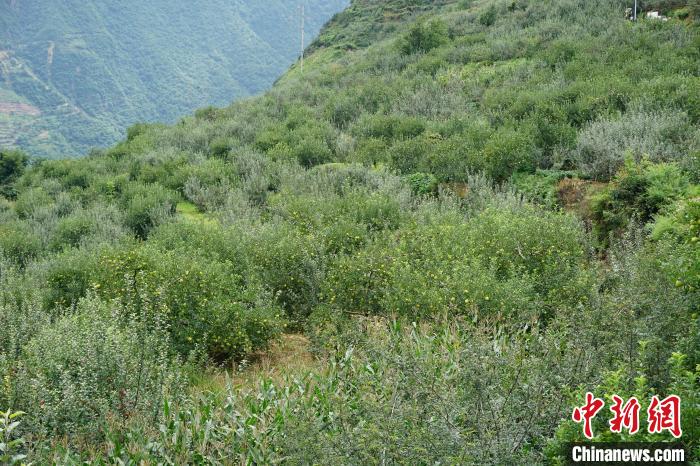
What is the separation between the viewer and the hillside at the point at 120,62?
49.2m

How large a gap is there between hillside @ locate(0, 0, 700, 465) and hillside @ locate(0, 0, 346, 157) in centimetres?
3312

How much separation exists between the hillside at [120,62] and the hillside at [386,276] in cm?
3312

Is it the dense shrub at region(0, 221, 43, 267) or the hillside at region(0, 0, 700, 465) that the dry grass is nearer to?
the hillside at region(0, 0, 700, 465)

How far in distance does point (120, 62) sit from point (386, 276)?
6963 centimetres

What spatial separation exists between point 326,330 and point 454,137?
254 inches

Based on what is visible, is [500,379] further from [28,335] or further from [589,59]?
[589,59]

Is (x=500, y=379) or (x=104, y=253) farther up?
(x=104, y=253)

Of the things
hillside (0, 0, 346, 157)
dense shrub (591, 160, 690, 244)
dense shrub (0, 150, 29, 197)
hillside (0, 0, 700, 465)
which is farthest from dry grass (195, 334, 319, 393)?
hillside (0, 0, 346, 157)

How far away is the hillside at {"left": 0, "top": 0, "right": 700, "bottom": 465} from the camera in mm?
3395

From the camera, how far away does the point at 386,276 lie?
6.24m


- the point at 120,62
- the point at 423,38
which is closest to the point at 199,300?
the point at 423,38

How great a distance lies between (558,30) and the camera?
17469 millimetres

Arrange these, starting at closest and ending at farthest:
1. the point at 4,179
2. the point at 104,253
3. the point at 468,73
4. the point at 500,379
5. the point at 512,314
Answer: the point at 500,379, the point at 512,314, the point at 104,253, the point at 468,73, the point at 4,179

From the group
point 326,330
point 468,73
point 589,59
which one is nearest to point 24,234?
point 326,330
